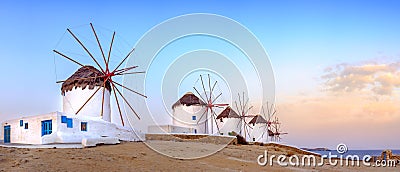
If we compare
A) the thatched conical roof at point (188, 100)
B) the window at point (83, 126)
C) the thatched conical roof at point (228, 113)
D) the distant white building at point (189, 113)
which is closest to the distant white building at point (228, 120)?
the thatched conical roof at point (228, 113)

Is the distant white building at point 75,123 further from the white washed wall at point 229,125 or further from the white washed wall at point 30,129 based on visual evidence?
the white washed wall at point 229,125

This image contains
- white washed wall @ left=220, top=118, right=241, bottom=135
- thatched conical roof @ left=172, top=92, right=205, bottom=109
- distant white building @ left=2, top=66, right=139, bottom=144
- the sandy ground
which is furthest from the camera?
white washed wall @ left=220, top=118, right=241, bottom=135

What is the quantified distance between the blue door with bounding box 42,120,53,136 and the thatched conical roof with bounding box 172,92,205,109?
23.0 meters

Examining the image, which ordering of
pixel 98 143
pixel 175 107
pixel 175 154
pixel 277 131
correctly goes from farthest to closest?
pixel 277 131 < pixel 175 107 < pixel 98 143 < pixel 175 154

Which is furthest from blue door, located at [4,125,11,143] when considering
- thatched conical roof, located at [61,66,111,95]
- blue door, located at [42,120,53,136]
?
thatched conical roof, located at [61,66,111,95]

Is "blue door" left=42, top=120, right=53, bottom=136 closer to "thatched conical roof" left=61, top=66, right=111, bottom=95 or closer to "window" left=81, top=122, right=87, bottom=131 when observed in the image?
"window" left=81, top=122, right=87, bottom=131

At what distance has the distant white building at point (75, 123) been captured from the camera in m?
22.7

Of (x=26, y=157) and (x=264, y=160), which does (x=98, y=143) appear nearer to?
(x=26, y=157)

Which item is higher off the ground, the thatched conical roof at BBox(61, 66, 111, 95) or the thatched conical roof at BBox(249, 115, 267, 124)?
the thatched conical roof at BBox(61, 66, 111, 95)

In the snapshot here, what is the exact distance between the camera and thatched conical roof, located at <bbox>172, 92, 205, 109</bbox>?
45.1 metres

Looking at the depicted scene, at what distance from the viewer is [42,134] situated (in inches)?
904

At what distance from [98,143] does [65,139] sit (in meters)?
1.86

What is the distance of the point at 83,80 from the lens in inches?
1171

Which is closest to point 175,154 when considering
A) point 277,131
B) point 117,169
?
point 117,169
